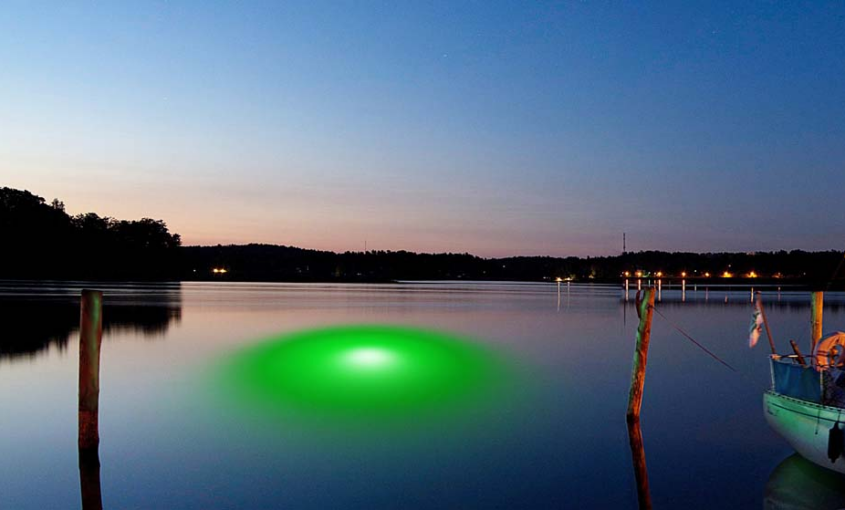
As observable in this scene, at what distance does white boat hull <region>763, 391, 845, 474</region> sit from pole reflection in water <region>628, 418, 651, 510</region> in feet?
7.88

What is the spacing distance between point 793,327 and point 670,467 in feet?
128

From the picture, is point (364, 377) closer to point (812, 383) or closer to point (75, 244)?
point (812, 383)

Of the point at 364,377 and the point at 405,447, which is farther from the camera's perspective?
the point at 364,377

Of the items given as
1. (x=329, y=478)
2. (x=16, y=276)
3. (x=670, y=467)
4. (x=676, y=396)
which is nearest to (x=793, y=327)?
(x=676, y=396)

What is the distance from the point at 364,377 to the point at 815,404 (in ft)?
45.6

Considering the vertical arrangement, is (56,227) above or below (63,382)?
above

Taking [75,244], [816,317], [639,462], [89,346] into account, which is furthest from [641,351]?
[75,244]

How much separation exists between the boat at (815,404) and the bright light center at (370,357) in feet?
50.1

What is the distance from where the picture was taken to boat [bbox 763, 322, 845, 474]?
10414 millimetres

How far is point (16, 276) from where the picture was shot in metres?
137

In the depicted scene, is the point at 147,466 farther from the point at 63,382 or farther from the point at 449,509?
the point at 63,382

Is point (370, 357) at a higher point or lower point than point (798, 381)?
lower

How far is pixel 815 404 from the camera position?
1093cm

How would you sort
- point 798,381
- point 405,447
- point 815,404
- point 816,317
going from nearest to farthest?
point 815,404
point 798,381
point 405,447
point 816,317
